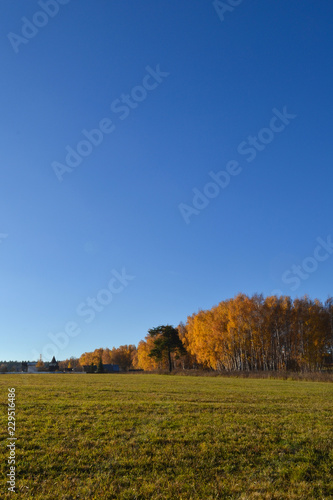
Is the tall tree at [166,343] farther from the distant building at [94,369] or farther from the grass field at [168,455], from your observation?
the grass field at [168,455]

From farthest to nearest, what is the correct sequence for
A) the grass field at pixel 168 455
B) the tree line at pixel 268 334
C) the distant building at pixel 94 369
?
1. the distant building at pixel 94 369
2. the tree line at pixel 268 334
3. the grass field at pixel 168 455

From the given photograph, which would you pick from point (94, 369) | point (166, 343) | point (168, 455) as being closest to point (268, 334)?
point (166, 343)

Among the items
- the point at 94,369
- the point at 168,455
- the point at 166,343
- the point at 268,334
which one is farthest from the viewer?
the point at 94,369

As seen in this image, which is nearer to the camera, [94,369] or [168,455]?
[168,455]

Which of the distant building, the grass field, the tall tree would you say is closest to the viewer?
the grass field

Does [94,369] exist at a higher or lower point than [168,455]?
lower

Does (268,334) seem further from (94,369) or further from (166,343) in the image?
(94,369)

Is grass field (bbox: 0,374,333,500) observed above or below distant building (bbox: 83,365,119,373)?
above

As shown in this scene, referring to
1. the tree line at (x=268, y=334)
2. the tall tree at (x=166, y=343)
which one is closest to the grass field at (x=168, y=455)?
the tree line at (x=268, y=334)

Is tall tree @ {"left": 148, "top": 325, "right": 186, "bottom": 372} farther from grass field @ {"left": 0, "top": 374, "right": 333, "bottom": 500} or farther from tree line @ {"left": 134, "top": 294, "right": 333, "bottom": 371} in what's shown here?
grass field @ {"left": 0, "top": 374, "right": 333, "bottom": 500}

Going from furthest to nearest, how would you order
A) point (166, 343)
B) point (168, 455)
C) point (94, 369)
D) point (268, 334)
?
1. point (94, 369)
2. point (166, 343)
3. point (268, 334)
4. point (168, 455)

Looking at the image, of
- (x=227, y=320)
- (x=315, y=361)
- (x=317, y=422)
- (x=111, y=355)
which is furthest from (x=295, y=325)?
(x=111, y=355)

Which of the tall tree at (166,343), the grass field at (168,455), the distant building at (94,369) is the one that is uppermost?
the grass field at (168,455)

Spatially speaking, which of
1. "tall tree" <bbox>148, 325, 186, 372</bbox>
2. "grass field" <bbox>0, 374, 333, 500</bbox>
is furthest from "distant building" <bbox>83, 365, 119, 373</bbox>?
"grass field" <bbox>0, 374, 333, 500</bbox>
